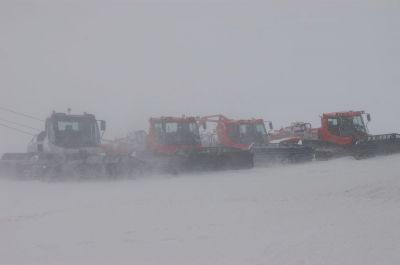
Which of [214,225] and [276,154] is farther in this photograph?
[276,154]

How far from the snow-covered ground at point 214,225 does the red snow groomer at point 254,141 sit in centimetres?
709

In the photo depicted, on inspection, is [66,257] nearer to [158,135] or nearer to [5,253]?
[5,253]

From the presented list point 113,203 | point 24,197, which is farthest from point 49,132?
point 113,203

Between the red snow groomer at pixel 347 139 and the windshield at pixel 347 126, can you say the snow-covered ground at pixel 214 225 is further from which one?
the windshield at pixel 347 126

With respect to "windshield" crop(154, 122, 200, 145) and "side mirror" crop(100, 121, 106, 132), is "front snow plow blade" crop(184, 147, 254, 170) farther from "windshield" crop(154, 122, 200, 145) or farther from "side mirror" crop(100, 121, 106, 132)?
"side mirror" crop(100, 121, 106, 132)

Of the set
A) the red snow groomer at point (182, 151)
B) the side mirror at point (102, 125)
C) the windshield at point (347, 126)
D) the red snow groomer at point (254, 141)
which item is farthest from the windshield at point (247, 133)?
the side mirror at point (102, 125)

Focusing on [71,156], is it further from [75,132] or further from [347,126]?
[347,126]

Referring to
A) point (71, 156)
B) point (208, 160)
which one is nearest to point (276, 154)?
point (208, 160)

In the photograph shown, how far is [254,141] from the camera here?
19688 millimetres

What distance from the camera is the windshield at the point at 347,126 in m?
20.6

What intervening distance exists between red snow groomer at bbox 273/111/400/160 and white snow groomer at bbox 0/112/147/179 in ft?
29.8

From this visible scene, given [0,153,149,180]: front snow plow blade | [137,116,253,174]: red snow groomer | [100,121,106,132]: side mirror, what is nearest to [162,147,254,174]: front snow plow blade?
[137,116,253,174]: red snow groomer

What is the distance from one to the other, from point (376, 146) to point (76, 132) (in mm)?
12092

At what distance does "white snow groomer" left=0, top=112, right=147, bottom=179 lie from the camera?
1489 cm
